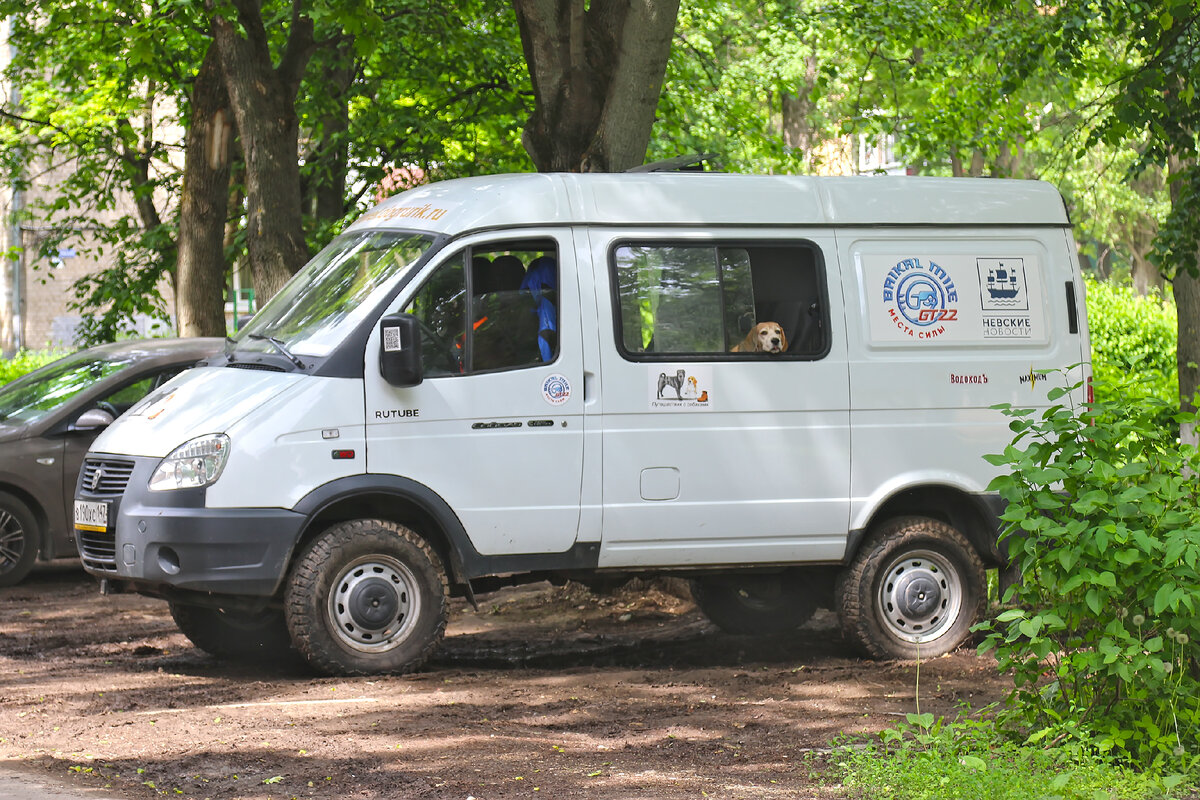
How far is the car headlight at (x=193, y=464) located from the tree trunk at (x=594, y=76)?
12.9ft

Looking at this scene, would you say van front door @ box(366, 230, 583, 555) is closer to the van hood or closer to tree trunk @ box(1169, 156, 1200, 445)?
the van hood

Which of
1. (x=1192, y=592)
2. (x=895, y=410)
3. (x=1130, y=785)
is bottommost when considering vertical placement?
(x=1130, y=785)

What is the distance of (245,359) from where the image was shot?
788 cm

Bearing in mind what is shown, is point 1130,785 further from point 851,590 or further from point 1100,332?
point 1100,332

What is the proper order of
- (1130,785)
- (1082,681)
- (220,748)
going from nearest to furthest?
1. (1130,785)
2. (1082,681)
3. (220,748)

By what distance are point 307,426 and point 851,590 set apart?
10.2ft

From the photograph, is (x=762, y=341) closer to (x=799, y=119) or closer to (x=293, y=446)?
(x=293, y=446)

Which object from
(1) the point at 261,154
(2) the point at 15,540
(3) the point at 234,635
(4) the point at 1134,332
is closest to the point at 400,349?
(3) the point at 234,635

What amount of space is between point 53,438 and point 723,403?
17.6ft

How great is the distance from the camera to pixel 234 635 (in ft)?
27.9

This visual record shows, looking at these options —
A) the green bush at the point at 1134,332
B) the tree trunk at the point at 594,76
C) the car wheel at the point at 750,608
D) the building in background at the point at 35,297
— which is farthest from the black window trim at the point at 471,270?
the building in background at the point at 35,297

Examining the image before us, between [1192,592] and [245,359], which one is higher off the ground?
[245,359]

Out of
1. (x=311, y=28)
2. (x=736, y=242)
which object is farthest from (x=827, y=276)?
(x=311, y=28)

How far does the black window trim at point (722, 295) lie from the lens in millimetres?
7883
